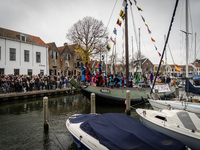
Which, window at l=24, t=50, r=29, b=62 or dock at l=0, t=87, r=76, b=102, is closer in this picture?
dock at l=0, t=87, r=76, b=102

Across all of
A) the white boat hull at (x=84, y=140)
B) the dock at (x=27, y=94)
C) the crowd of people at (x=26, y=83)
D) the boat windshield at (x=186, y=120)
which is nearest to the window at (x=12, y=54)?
the crowd of people at (x=26, y=83)

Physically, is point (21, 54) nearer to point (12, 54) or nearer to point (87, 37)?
point (12, 54)

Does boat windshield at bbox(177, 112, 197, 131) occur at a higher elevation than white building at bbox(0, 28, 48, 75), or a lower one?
lower

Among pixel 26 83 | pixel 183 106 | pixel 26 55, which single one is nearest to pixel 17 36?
pixel 26 55

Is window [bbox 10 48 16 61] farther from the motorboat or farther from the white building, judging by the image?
the motorboat

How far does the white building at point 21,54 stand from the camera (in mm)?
22578

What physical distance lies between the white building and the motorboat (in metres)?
23.7

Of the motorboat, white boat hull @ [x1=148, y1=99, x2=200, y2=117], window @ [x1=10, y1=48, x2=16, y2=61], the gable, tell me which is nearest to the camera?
the motorboat

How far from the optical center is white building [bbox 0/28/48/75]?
22.6 m

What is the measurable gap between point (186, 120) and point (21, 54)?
2633cm

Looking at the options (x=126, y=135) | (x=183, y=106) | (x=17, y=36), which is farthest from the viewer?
(x=17, y=36)

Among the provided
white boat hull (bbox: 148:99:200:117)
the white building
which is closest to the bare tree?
the white building

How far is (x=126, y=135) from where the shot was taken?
13.2 feet

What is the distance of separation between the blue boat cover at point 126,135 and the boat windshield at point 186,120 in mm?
1790
